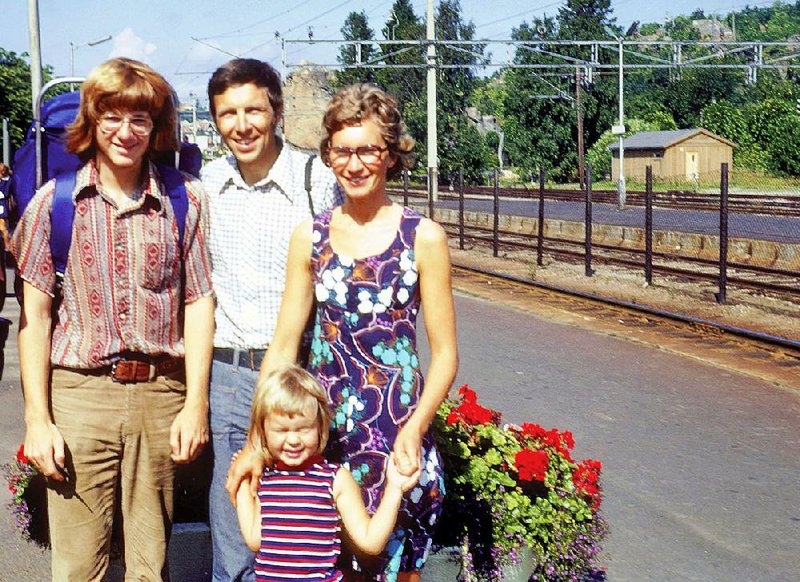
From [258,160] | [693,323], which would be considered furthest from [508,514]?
[693,323]

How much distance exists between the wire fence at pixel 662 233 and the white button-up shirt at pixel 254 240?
10.2 m

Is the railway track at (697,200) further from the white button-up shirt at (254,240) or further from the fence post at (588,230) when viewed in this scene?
the white button-up shirt at (254,240)

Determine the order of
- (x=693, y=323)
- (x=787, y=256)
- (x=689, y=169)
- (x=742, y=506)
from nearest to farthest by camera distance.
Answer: (x=742, y=506)
(x=693, y=323)
(x=787, y=256)
(x=689, y=169)

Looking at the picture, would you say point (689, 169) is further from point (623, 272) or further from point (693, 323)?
point (693, 323)

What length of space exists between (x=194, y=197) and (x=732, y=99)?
100249 millimetres

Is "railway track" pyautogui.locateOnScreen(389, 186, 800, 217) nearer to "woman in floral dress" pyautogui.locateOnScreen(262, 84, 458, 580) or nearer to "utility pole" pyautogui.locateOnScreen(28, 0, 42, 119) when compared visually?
"utility pole" pyautogui.locateOnScreen(28, 0, 42, 119)

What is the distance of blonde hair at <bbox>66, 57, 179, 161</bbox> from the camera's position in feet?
9.23

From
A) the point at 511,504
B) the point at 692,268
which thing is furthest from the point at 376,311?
the point at 692,268

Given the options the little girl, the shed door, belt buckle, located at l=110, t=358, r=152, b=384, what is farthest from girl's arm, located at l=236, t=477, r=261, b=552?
the shed door

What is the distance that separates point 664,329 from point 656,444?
17.3ft

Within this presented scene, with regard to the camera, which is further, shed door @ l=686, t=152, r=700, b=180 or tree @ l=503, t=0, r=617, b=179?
tree @ l=503, t=0, r=617, b=179

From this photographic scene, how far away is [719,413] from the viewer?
8.05m

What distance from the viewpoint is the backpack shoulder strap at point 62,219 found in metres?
2.88

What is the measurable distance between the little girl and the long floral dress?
6 centimetres
